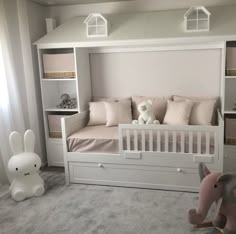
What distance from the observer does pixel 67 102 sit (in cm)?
395

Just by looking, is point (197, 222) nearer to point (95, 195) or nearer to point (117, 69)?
point (95, 195)

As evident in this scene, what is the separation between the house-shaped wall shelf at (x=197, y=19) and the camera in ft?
10.9

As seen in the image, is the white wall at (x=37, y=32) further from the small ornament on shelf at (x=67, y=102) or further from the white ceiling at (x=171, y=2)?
the small ornament on shelf at (x=67, y=102)

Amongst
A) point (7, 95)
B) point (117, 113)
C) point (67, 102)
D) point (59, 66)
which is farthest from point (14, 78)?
point (117, 113)

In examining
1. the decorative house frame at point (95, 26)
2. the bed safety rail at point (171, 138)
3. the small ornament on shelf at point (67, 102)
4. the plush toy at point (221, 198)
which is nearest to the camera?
the plush toy at point (221, 198)

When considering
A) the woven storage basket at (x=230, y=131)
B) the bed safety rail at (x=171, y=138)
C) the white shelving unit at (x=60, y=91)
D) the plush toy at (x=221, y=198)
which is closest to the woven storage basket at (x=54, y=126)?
the white shelving unit at (x=60, y=91)

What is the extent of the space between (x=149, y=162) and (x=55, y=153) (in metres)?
1.39

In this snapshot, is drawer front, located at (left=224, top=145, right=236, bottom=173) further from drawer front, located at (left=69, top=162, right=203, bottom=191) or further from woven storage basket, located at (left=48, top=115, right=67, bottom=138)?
woven storage basket, located at (left=48, top=115, right=67, bottom=138)

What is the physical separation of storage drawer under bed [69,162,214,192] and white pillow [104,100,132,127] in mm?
609

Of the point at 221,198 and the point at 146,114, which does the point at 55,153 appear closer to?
the point at 146,114

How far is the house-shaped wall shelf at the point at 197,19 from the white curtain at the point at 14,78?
1860 mm

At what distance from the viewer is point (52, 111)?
157 inches

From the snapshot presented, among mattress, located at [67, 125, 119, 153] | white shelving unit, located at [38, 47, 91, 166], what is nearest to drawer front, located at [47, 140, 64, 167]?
white shelving unit, located at [38, 47, 91, 166]

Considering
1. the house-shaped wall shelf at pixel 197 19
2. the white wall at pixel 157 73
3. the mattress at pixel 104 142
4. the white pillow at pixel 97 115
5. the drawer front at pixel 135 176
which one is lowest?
the drawer front at pixel 135 176
